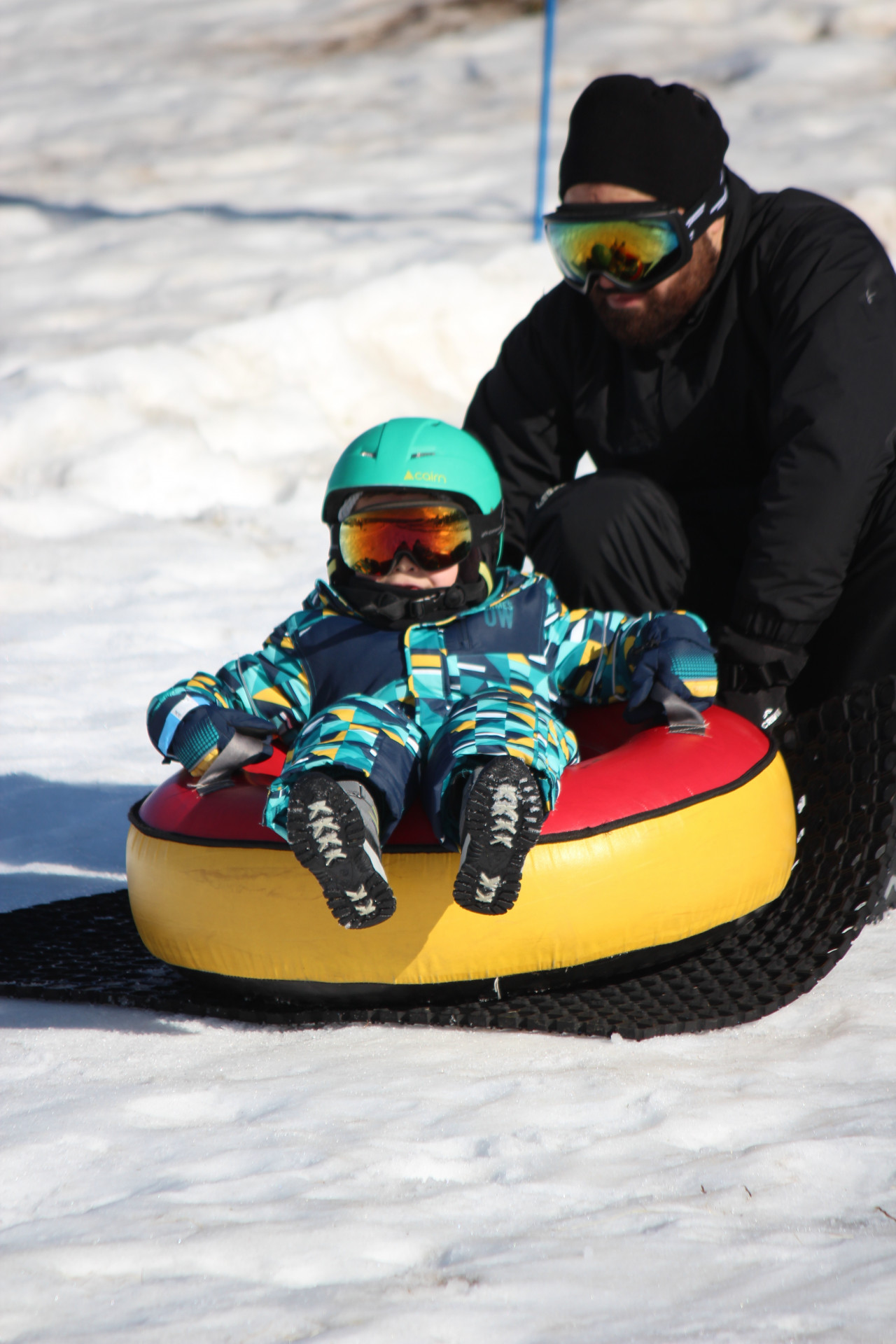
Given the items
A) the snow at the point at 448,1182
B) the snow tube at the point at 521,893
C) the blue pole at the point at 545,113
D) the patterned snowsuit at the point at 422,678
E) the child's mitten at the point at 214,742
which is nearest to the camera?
the snow at the point at 448,1182

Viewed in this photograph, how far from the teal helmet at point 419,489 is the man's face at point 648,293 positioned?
0.47 m

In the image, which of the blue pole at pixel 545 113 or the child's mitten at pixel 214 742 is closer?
the child's mitten at pixel 214 742

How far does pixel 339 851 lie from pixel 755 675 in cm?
116

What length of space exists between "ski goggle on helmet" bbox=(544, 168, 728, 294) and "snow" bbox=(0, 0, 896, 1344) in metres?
1.52

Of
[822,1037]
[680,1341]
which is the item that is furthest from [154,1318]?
[822,1037]

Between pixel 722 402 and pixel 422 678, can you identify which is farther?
pixel 722 402

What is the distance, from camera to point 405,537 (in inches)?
111

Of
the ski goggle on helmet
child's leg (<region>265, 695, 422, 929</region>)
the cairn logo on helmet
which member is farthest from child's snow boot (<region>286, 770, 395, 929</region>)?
the ski goggle on helmet

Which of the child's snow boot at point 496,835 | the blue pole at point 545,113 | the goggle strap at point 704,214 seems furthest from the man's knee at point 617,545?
the blue pole at point 545,113

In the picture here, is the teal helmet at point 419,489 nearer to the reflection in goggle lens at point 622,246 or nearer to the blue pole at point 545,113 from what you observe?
the reflection in goggle lens at point 622,246

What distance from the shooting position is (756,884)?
256cm

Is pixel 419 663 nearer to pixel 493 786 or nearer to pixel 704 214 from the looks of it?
pixel 493 786

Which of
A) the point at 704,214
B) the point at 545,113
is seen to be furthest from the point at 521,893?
the point at 545,113

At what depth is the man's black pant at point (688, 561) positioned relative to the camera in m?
2.96
